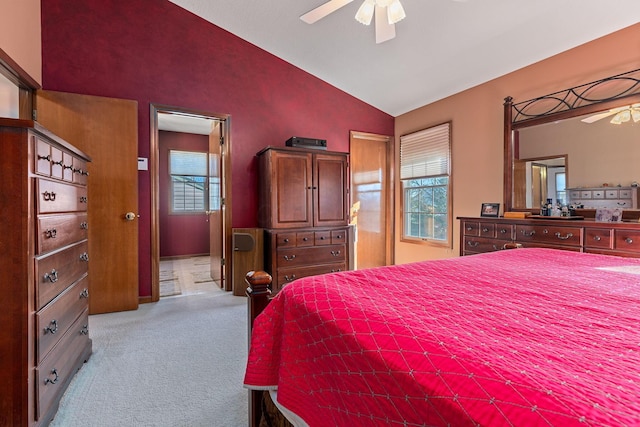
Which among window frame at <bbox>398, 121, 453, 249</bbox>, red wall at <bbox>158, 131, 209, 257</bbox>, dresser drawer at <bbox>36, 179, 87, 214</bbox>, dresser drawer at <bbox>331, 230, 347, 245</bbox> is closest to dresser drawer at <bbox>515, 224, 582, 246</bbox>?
window frame at <bbox>398, 121, 453, 249</bbox>

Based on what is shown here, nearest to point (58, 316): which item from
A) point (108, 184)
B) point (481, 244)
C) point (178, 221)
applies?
point (108, 184)

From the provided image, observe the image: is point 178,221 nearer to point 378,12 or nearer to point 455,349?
point 378,12

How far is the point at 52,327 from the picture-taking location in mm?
1456

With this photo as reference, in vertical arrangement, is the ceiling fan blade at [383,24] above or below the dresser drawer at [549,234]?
above

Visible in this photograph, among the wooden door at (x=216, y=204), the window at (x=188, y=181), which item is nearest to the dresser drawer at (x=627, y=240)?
the wooden door at (x=216, y=204)

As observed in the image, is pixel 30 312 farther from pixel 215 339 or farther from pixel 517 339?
pixel 517 339

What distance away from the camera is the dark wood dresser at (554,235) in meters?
2.13

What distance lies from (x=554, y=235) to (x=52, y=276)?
335 centimetres

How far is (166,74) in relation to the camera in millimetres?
3375

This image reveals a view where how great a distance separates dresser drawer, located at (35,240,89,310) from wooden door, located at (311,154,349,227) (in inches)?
89.6

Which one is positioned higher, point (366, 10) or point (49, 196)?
point (366, 10)

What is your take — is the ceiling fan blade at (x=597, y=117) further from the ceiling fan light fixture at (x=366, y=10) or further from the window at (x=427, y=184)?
the ceiling fan light fixture at (x=366, y=10)

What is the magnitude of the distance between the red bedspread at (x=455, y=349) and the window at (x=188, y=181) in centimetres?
555

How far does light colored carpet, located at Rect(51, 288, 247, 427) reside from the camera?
1.52 meters
